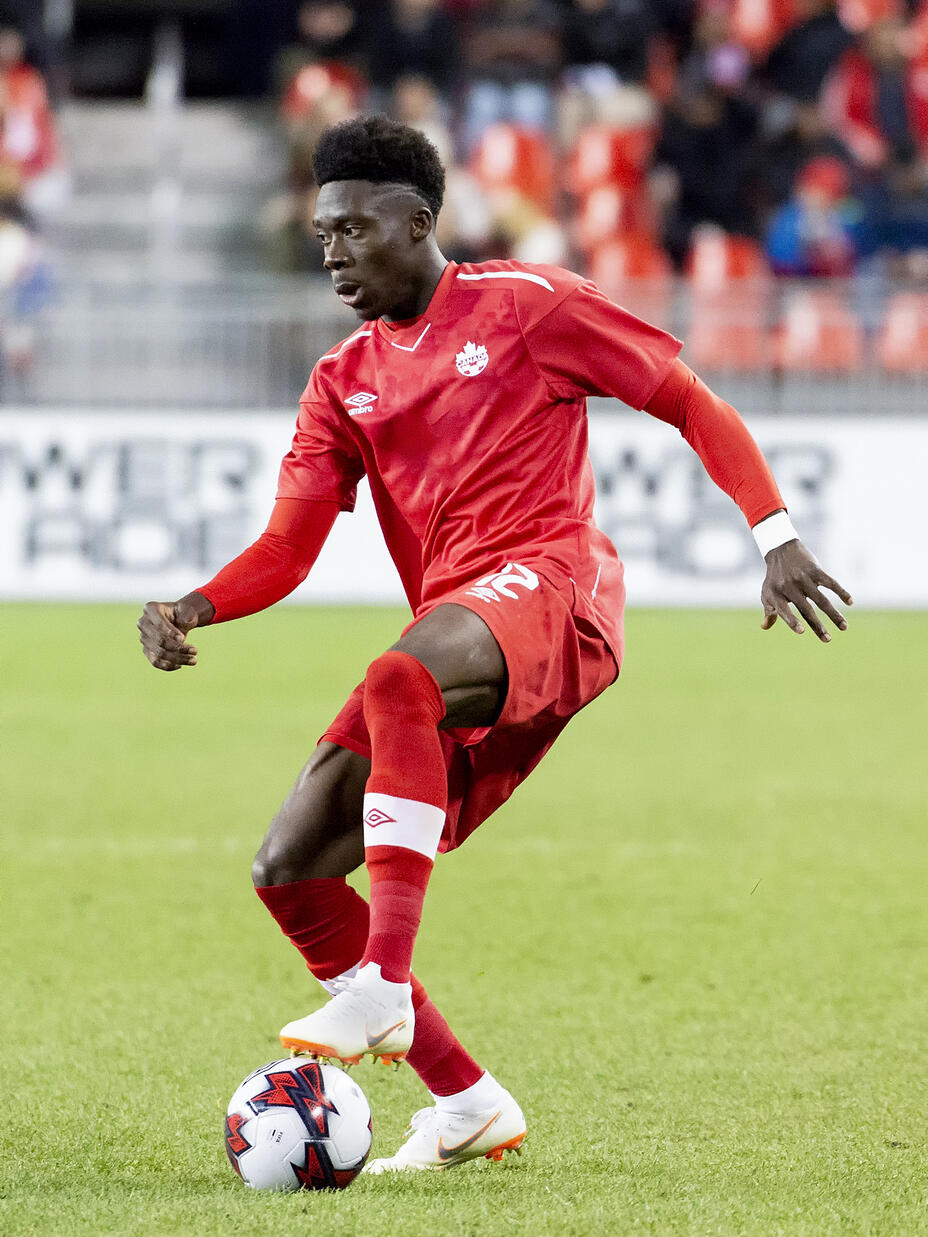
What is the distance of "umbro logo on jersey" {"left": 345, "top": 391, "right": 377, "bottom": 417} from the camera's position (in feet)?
12.5

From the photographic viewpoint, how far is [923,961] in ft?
17.8

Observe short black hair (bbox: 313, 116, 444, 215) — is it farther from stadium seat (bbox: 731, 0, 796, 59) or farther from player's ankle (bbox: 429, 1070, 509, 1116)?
stadium seat (bbox: 731, 0, 796, 59)

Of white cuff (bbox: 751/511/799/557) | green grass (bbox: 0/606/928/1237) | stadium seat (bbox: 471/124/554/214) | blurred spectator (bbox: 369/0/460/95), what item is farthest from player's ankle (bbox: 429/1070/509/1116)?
blurred spectator (bbox: 369/0/460/95)

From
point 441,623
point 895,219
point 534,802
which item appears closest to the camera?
point 441,623

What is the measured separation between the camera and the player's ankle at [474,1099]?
3.71m

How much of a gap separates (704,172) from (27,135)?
6036 mm

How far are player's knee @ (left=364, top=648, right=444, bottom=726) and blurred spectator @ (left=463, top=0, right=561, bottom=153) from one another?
44.8 feet

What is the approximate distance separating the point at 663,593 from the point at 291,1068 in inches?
387

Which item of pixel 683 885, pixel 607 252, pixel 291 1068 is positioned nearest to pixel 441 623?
pixel 291 1068

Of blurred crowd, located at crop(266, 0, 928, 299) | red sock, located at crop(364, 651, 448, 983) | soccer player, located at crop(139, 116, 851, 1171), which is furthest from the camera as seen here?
blurred crowd, located at crop(266, 0, 928, 299)

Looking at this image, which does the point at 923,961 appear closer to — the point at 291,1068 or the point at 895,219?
the point at 291,1068

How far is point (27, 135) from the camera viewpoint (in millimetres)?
16578

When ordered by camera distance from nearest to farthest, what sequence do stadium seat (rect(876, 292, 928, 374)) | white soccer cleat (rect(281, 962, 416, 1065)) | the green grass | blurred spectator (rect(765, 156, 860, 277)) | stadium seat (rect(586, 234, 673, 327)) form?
white soccer cleat (rect(281, 962, 416, 1065)) < the green grass < stadium seat (rect(876, 292, 928, 374)) < blurred spectator (rect(765, 156, 860, 277)) < stadium seat (rect(586, 234, 673, 327))

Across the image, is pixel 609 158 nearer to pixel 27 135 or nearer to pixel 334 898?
pixel 27 135
